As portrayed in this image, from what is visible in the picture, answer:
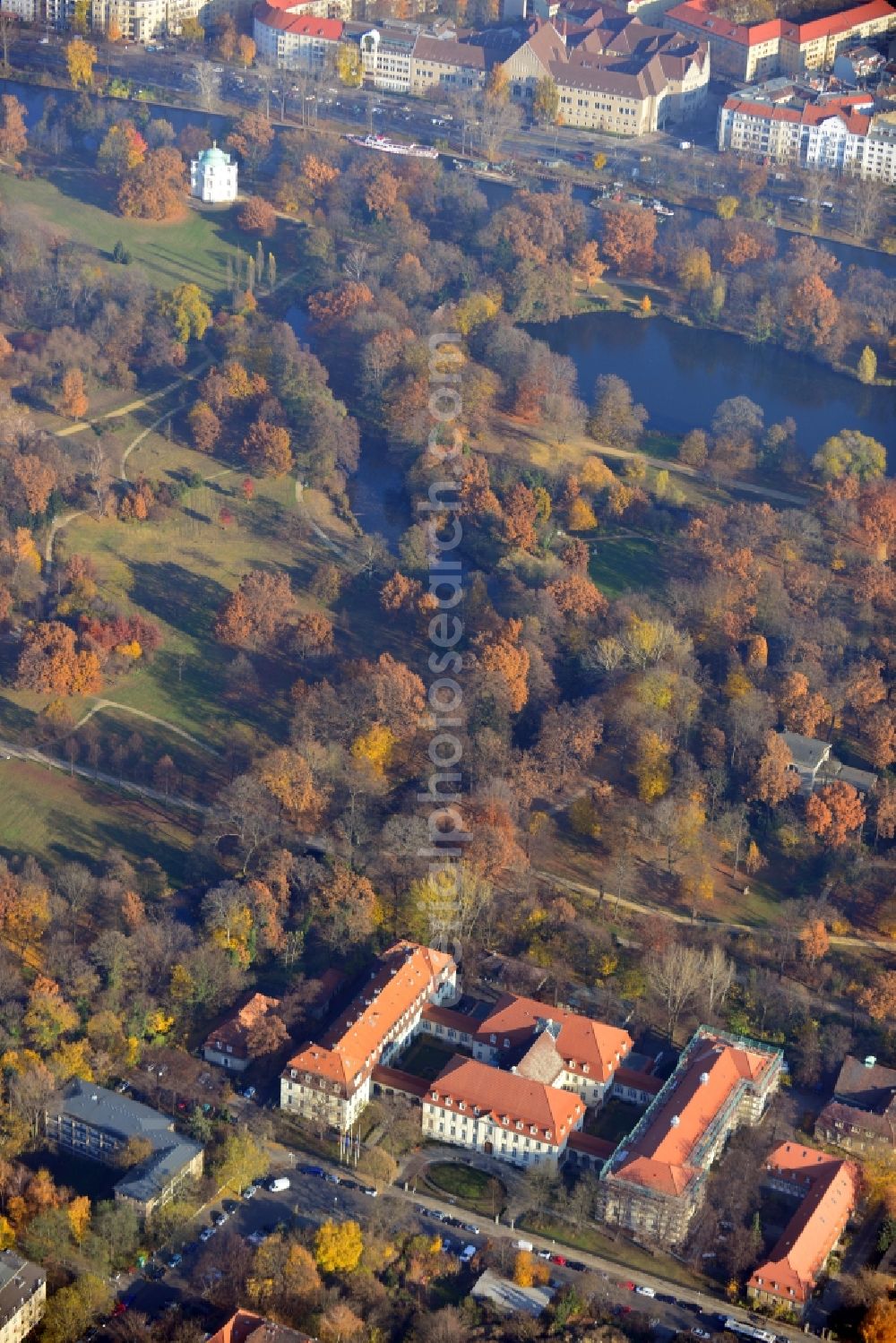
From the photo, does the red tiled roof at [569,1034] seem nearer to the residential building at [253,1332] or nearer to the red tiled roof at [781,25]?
the residential building at [253,1332]

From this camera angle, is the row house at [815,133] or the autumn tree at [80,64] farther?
the autumn tree at [80,64]

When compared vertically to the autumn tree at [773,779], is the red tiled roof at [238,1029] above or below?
below

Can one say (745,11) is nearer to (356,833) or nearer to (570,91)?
(570,91)

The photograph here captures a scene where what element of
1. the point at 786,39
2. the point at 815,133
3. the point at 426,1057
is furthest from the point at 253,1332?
the point at 786,39

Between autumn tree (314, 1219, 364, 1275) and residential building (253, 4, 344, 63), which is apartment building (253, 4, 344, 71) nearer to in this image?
residential building (253, 4, 344, 63)

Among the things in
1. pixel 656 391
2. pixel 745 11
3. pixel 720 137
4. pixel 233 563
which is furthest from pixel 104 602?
pixel 745 11

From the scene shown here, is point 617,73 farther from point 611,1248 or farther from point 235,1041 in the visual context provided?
point 611,1248

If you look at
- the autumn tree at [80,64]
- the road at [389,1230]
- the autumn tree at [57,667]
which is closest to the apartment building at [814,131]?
the autumn tree at [80,64]
